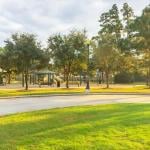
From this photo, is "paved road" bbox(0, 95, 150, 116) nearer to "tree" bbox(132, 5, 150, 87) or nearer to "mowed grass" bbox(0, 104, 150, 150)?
"mowed grass" bbox(0, 104, 150, 150)

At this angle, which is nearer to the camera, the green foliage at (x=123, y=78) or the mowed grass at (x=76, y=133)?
the mowed grass at (x=76, y=133)

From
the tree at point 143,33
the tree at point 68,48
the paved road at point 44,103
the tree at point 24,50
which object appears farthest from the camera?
the tree at point 68,48

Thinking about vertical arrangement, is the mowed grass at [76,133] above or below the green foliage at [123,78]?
below

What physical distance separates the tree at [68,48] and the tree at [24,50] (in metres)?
5.01

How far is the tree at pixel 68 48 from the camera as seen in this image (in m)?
54.2

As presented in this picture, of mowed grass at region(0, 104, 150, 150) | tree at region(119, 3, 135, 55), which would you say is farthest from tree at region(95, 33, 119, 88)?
mowed grass at region(0, 104, 150, 150)

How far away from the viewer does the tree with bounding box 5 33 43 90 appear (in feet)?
159

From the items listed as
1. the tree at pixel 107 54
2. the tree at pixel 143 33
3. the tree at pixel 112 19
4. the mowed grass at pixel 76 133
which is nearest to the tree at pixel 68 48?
the tree at pixel 107 54

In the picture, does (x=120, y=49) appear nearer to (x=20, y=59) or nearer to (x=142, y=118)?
(x=20, y=59)

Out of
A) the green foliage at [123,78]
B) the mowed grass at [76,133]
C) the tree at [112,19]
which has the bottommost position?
the mowed grass at [76,133]

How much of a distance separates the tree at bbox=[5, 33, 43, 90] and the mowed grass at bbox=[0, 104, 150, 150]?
34360 millimetres

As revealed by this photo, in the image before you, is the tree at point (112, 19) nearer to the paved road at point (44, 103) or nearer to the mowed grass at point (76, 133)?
the paved road at point (44, 103)

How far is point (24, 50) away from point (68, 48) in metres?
7.43

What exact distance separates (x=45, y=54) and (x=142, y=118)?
1456 inches
